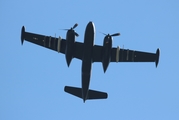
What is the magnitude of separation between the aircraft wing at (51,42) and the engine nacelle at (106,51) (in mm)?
3687

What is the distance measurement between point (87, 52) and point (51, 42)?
6.68 m

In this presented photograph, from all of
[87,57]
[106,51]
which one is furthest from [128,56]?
[87,57]

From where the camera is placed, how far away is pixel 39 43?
43062 mm

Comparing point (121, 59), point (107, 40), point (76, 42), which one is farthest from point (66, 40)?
point (121, 59)

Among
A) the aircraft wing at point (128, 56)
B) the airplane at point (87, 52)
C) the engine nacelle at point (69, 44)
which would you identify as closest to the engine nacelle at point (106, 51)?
the airplane at point (87, 52)

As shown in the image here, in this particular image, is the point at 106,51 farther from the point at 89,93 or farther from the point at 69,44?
the point at 89,93

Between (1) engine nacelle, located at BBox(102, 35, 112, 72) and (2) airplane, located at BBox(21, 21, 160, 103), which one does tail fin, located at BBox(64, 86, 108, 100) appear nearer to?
(2) airplane, located at BBox(21, 21, 160, 103)

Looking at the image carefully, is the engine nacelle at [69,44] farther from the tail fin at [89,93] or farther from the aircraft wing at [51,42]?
the tail fin at [89,93]

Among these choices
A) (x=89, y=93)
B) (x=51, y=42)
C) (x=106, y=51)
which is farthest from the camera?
(x=51, y=42)

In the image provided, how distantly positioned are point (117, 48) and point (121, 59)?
70.4 inches

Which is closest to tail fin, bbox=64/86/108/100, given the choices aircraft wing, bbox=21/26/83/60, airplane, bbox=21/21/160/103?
airplane, bbox=21/21/160/103

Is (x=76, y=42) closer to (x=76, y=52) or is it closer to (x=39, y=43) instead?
(x=76, y=52)

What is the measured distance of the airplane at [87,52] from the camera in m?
38.4

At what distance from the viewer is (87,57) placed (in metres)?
38.6
